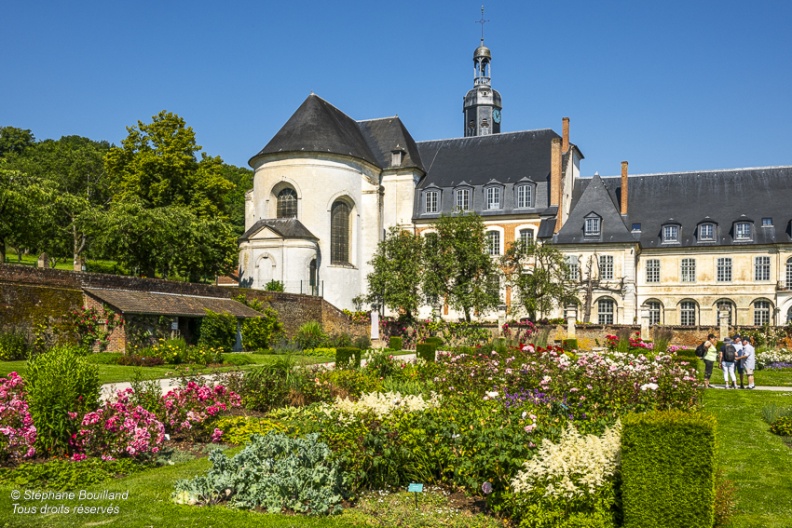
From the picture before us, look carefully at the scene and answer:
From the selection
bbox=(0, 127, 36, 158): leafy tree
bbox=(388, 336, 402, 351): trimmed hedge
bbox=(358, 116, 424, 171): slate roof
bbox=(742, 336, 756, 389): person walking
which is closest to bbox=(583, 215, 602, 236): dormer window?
bbox=(358, 116, 424, 171): slate roof

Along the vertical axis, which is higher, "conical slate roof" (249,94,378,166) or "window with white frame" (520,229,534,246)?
"conical slate roof" (249,94,378,166)

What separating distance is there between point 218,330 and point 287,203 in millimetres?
16128

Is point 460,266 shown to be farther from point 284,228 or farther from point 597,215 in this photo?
point 597,215

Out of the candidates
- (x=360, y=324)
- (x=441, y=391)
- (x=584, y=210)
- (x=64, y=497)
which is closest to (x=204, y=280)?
(x=360, y=324)

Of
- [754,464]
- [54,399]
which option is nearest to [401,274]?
[754,464]

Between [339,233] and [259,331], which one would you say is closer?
[259,331]

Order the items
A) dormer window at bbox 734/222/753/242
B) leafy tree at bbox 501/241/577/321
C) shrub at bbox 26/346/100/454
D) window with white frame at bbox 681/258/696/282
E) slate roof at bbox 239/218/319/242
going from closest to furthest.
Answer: shrub at bbox 26/346/100/454
leafy tree at bbox 501/241/577/321
slate roof at bbox 239/218/319/242
dormer window at bbox 734/222/753/242
window with white frame at bbox 681/258/696/282

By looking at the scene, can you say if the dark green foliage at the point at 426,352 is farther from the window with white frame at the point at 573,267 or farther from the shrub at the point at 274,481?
the window with white frame at the point at 573,267

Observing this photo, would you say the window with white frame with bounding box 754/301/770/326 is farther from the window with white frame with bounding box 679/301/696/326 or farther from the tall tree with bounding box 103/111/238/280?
the tall tree with bounding box 103/111/238/280

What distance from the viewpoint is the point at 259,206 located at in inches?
1662

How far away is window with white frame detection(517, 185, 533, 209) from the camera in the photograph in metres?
44.6

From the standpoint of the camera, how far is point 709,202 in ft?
145

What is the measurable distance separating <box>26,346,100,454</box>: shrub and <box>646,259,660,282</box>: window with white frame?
39801 millimetres

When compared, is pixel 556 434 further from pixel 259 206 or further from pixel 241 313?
pixel 259 206
